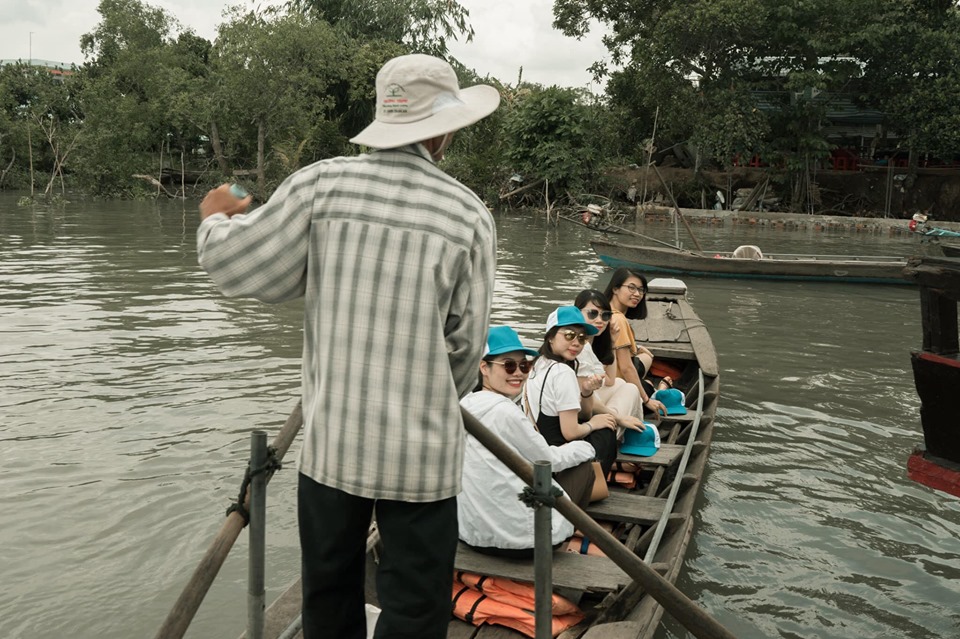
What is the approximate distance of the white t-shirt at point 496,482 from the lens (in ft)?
10.1

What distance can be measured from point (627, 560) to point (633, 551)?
1507 mm

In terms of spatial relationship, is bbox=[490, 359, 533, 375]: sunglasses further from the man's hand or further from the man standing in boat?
the man's hand

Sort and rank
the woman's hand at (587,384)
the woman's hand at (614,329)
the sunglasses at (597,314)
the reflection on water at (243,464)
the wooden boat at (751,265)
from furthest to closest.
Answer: the wooden boat at (751,265)
the woman's hand at (614,329)
the sunglasses at (597,314)
the woman's hand at (587,384)
the reflection on water at (243,464)

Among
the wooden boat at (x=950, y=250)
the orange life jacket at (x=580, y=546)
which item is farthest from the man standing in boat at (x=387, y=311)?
the wooden boat at (x=950, y=250)

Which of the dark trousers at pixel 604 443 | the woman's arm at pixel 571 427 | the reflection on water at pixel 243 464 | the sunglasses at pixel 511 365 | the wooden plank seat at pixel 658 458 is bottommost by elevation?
the reflection on water at pixel 243 464

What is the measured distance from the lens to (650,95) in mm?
25875

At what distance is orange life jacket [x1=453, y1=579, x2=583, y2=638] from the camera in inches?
118

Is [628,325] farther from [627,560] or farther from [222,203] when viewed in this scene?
[222,203]

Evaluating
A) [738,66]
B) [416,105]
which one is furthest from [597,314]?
[738,66]

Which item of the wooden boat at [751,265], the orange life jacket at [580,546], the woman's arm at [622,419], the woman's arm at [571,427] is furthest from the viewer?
the wooden boat at [751,265]

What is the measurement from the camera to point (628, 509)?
4.00 m

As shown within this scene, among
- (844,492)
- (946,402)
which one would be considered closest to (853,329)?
(844,492)

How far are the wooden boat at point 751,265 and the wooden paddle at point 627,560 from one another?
11622mm

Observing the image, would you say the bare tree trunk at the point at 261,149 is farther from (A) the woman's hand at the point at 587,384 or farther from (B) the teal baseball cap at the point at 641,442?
(A) the woman's hand at the point at 587,384
